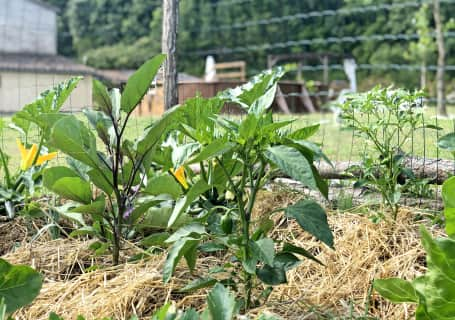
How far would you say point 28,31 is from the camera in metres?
21.1

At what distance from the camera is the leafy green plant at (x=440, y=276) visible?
97 cm

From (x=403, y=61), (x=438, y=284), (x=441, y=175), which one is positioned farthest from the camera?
(x=403, y=61)

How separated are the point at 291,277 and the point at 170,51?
61.5 inches

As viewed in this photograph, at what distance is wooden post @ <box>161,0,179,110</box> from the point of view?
270cm

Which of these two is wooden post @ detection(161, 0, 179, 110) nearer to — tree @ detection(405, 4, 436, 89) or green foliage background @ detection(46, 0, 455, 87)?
tree @ detection(405, 4, 436, 89)

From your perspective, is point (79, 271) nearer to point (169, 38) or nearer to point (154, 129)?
point (154, 129)

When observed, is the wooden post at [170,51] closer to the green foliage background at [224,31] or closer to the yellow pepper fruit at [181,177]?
the yellow pepper fruit at [181,177]

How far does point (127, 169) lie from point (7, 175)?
0.65 m

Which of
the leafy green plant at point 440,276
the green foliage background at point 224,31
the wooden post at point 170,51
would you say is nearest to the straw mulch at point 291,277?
the leafy green plant at point 440,276

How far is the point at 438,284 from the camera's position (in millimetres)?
990

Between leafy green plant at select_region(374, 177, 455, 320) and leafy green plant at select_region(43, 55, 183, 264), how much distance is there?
570mm

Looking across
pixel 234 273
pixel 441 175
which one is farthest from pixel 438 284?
pixel 441 175

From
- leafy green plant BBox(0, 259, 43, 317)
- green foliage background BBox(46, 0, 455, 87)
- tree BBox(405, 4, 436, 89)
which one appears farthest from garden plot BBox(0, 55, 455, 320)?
green foliage background BBox(46, 0, 455, 87)

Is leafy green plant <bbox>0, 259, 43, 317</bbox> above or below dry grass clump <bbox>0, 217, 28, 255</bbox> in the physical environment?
above
